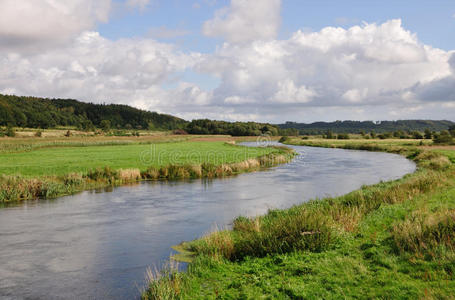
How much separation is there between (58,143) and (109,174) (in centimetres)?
5007

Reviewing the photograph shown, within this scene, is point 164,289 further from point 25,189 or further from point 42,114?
point 42,114

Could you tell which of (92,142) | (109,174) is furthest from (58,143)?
(109,174)

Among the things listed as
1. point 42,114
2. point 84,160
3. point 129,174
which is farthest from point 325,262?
point 42,114

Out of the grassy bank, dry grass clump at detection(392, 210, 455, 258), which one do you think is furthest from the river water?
dry grass clump at detection(392, 210, 455, 258)

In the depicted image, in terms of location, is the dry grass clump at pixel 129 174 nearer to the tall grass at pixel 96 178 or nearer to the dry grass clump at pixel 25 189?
the tall grass at pixel 96 178

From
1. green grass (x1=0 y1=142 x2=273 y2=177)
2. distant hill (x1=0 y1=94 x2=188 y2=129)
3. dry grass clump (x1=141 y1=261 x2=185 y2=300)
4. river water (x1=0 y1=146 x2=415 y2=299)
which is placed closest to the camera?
dry grass clump (x1=141 y1=261 x2=185 y2=300)

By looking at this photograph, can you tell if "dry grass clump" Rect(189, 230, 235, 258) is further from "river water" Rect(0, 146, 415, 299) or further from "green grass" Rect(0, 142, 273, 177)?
"green grass" Rect(0, 142, 273, 177)

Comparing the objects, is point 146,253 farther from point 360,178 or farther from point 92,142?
point 92,142

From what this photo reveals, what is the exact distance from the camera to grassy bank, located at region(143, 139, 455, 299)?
8758 millimetres

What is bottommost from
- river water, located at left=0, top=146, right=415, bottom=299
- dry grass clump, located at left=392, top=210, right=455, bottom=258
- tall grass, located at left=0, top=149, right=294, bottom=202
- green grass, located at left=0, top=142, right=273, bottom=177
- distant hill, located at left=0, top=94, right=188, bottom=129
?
river water, located at left=0, top=146, right=415, bottom=299

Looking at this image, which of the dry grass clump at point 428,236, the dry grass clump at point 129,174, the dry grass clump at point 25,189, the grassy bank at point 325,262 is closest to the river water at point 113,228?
the dry grass clump at point 25,189

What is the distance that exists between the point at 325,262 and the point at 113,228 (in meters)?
11.7

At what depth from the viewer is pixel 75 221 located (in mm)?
19609

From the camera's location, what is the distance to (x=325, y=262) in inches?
409
